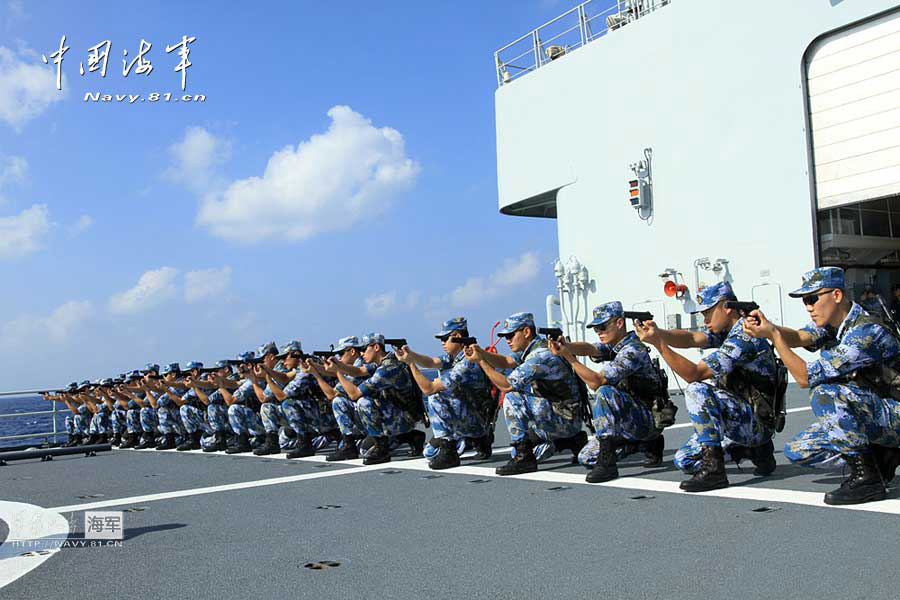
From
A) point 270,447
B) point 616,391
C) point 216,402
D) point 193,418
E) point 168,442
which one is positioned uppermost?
point 616,391

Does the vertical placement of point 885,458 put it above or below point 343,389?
below

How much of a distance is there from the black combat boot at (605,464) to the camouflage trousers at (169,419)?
760 cm

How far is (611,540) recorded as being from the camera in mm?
3758

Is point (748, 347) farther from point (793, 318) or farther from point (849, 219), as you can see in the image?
point (849, 219)

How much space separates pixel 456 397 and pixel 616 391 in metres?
1.74

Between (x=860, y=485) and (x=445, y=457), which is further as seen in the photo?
(x=445, y=457)

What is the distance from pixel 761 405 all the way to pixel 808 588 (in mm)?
2437

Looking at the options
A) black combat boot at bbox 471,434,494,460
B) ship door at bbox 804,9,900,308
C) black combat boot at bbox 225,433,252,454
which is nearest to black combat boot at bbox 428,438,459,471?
black combat boot at bbox 471,434,494,460

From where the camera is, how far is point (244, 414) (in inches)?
381

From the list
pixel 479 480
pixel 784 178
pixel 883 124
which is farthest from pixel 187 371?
pixel 883 124

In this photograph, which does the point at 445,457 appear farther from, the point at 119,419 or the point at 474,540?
the point at 119,419

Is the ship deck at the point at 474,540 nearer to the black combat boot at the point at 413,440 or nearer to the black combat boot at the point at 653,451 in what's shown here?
the black combat boot at the point at 653,451

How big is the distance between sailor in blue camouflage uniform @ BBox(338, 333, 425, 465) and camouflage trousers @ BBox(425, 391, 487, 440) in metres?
0.73

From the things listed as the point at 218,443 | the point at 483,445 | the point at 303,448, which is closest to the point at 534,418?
the point at 483,445
